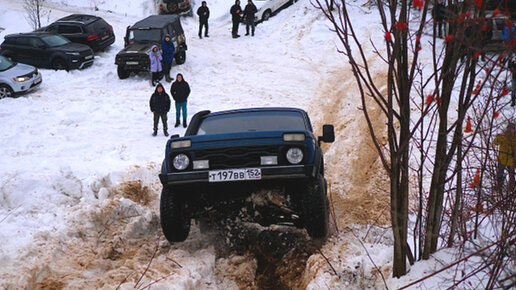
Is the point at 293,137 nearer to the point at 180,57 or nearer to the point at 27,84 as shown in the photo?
the point at 27,84

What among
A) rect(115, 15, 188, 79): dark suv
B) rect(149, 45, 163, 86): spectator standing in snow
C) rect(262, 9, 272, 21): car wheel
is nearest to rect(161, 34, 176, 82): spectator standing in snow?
rect(149, 45, 163, 86): spectator standing in snow

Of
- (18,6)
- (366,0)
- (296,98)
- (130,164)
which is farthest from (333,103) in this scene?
(18,6)

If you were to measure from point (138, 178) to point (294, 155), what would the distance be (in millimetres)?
4355

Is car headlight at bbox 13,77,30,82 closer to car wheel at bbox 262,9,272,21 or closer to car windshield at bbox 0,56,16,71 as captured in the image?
car windshield at bbox 0,56,16,71

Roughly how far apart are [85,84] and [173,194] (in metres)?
12.2

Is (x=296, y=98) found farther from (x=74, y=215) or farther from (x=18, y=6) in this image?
(x=18, y=6)

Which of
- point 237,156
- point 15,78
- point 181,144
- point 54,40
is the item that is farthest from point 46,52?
point 237,156

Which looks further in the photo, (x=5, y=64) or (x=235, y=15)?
(x=235, y=15)

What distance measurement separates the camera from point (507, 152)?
430cm

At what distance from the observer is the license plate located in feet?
19.5

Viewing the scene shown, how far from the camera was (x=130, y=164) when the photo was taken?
10234 millimetres

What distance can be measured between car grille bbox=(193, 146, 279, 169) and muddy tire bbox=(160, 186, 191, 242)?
664mm

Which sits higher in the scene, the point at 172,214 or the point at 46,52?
the point at 172,214

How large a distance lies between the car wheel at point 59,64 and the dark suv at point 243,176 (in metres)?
13.6
